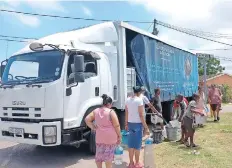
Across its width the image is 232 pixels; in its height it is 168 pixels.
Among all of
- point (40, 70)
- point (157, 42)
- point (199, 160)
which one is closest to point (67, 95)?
point (40, 70)

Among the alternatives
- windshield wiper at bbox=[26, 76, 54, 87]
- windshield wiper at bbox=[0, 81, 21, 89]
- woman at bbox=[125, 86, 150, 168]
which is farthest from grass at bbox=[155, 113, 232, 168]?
windshield wiper at bbox=[0, 81, 21, 89]

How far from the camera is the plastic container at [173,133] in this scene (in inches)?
339

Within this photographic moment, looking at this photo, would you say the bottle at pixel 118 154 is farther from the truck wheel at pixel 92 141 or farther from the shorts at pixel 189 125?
the shorts at pixel 189 125

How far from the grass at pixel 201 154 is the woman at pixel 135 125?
633 millimetres

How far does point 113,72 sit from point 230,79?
5500 cm

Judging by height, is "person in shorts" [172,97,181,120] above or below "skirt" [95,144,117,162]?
above

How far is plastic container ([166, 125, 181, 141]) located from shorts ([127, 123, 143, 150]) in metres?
2.70

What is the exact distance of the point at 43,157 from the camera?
24.2 feet

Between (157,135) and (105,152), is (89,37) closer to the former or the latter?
(157,135)

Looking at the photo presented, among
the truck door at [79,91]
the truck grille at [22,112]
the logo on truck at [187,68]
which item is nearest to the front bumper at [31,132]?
the truck grille at [22,112]

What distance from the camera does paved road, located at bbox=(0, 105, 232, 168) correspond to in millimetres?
6676

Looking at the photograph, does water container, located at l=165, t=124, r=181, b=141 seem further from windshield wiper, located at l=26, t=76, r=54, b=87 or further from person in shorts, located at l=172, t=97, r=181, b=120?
windshield wiper, located at l=26, t=76, r=54, b=87

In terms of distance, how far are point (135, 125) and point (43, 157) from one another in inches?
103

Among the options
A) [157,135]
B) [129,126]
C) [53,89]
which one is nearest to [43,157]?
[53,89]
